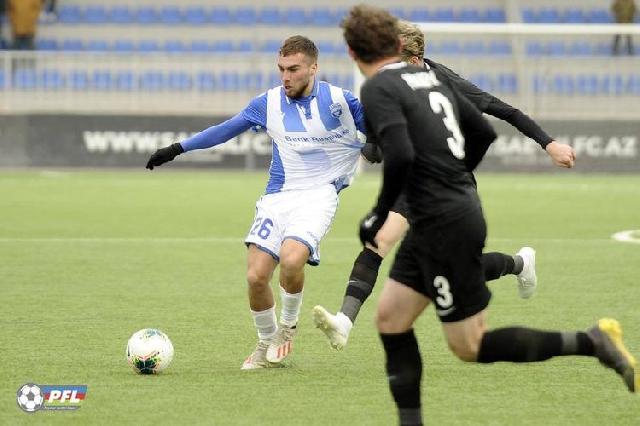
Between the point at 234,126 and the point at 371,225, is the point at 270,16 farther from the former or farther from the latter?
the point at 371,225

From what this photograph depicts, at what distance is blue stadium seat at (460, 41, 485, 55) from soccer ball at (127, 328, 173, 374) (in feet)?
70.4

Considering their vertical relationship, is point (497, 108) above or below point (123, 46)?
above

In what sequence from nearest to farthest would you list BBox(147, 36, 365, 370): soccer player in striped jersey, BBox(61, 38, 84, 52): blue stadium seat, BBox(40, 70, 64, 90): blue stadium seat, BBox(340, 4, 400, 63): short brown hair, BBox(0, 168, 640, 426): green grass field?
BBox(340, 4, 400, 63): short brown hair → BBox(0, 168, 640, 426): green grass field → BBox(147, 36, 365, 370): soccer player in striped jersey → BBox(40, 70, 64, 90): blue stadium seat → BBox(61, 38, 84, 52): blue stadium seat

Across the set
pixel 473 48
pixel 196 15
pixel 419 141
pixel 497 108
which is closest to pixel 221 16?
pixel 196 15

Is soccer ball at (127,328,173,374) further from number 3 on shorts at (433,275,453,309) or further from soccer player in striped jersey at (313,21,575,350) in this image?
number 3 on shorts at (433,275,453,309)

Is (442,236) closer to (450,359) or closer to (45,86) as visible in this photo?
(450,359)

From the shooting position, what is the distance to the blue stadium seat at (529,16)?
29.4 metres

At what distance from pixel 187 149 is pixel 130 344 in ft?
4.16

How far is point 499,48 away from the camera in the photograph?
27.9 meters

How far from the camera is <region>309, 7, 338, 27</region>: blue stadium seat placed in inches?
1142

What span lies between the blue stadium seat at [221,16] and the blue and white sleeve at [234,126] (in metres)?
21.9

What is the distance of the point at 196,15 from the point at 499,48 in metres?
6.80

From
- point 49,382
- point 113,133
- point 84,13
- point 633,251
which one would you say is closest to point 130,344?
point 49,382

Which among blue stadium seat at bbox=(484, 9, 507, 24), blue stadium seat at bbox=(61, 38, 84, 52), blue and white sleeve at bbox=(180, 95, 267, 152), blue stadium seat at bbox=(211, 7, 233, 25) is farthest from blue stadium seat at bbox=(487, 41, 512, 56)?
blue and white sleeve at bbox=(180, 95, 267, 152)
